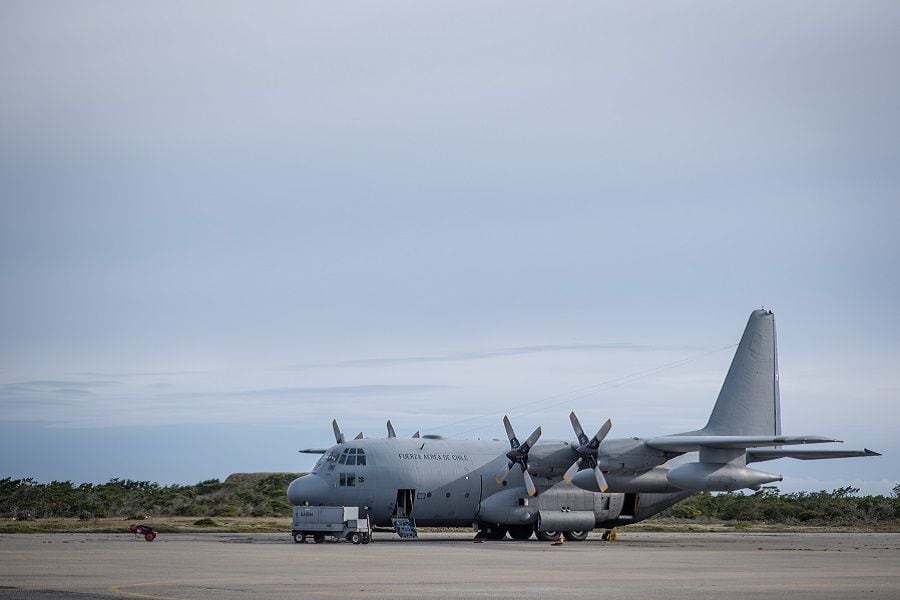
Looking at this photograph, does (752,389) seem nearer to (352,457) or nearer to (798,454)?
(798,454)

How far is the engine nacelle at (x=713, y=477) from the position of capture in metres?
44.5

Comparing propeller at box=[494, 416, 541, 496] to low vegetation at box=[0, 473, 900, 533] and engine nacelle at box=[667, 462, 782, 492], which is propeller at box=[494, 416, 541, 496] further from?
low vegetation at box=[0, 473, 900, 533]

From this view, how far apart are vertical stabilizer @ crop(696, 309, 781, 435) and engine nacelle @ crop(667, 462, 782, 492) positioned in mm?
5108

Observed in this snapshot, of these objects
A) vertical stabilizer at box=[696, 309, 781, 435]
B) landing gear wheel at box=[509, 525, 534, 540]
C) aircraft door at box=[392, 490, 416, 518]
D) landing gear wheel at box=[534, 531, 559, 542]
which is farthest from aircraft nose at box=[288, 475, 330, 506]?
vertical stabilizer at box=[696, 309, 781, 435]

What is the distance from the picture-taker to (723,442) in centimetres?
4375

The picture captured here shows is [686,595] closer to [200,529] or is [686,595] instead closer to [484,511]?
[484,511]

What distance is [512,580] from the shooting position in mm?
23641

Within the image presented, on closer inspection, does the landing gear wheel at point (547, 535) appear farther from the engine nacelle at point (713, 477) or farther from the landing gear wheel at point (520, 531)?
the engine nacelle at point (713, 477)

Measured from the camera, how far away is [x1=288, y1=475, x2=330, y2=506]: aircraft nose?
45.2 m

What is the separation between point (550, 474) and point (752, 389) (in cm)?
1054

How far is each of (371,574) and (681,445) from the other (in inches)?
891

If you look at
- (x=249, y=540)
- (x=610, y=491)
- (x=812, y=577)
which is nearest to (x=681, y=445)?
(x=610, y=491)

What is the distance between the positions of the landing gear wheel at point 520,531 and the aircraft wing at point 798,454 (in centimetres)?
984

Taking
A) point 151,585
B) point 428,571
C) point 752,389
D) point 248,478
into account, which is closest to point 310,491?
point 428,571
